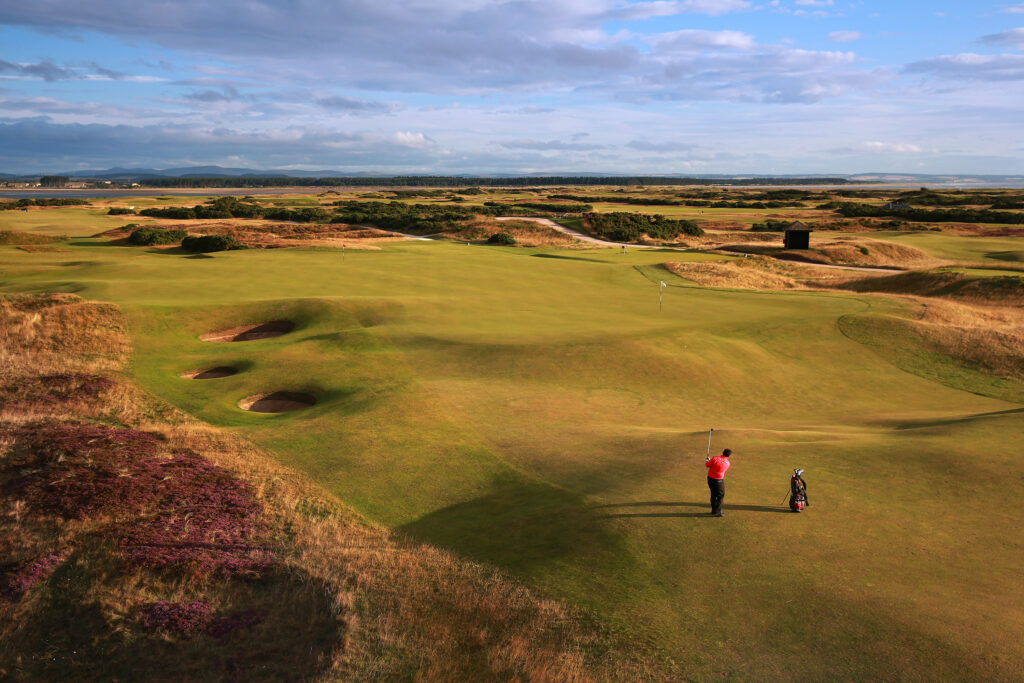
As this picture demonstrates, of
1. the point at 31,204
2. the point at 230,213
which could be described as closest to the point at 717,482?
the point at 230,213

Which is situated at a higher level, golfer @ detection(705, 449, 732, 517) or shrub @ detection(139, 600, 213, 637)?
golfer @ detection(705, 449, 732, 517)

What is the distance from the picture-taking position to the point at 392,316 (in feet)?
115

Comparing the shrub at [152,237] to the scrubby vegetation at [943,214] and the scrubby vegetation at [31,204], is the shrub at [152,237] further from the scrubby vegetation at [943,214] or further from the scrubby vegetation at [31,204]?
the scrubby vegetation at [943,214]

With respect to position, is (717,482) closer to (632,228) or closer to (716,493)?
(716,493)

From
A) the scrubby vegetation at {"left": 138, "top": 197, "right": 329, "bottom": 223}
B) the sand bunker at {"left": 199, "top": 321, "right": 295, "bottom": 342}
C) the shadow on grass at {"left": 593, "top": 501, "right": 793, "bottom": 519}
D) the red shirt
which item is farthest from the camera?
the scrubby vegetation at {"left": 138, "top": 197, "right": 329, "bottom": 223}

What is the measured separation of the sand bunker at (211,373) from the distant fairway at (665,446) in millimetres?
333

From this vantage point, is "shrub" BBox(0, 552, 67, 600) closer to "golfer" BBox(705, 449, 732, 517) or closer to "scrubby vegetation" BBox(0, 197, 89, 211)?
"golfer" BBox(705, 449, 732, 517)

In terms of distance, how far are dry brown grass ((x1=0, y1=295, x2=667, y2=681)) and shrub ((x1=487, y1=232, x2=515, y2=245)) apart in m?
70.6

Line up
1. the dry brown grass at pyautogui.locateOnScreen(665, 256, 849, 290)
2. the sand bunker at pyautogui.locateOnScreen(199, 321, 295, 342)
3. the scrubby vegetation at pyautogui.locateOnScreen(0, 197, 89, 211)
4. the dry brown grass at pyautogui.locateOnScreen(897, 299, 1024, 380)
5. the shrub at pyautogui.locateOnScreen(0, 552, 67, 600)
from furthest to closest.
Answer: the scrubby vegetation at pyautogui.locateOnScreen(0, 197, 89, 211)
the dry brown grass at pyautogui.locateOnScreen(665, 256, 849, 290)
the sand bunker at pyautogui.locateOnScreen(199, 321, 295, 342)
the dry brown grass at pyautogui.locateOnScreen(897, 299, 1024, 380)
the shrub at pyautogui.locateOnScreen(0, 552, 67, 600)

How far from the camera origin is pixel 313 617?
10.6 meters

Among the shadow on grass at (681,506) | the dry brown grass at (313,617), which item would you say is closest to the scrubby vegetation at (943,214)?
the shadow on grass at (681,506)

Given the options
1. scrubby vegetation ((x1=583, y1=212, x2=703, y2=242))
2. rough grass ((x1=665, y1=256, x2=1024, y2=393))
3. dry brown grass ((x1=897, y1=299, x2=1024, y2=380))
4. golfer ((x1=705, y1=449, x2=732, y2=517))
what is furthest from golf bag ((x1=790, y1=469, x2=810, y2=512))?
scrubby vegetation ((x1=583, y1=212, x2=703, y2=242))

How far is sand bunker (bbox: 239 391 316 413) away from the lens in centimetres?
2358

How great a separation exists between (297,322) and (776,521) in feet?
90.8
